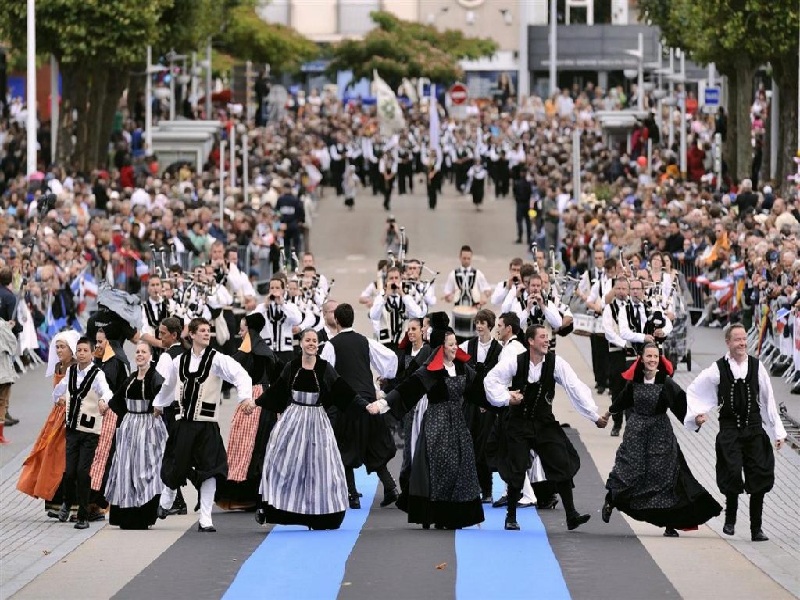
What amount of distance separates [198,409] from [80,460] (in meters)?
1.28

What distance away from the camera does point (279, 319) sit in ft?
77.7

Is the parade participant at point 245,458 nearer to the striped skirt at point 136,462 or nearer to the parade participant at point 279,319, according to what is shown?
the striped skirt at point 136,462

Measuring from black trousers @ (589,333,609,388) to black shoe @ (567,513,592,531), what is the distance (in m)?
8.97

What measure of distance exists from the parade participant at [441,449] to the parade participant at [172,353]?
1.60 meters

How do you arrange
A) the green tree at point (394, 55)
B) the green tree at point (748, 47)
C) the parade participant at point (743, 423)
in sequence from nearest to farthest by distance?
the parade participant at point (743, 423) → the green tree at point (748, 47) → the green tree at point (394, 55)

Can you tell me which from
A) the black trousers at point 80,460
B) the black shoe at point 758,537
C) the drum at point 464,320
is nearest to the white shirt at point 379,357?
the black trousers at point 80,460

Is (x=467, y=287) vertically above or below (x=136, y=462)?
above

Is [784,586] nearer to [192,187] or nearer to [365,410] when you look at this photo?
[365,410]

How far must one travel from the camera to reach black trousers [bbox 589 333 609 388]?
26.4 meters

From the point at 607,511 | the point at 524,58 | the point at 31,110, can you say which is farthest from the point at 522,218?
the point at 524,58

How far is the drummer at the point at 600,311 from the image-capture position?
25.5 metres

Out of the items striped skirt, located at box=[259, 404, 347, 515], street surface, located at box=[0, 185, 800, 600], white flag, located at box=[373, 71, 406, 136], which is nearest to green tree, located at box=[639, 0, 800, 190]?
white flag, located at box=[373, 71, 406, 136]

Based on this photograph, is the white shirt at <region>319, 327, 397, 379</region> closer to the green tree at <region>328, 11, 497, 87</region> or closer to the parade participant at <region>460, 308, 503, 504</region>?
the parade participant at <region>460, 308, 503, 504</region>

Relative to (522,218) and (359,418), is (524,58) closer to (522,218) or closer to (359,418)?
(522,218)
